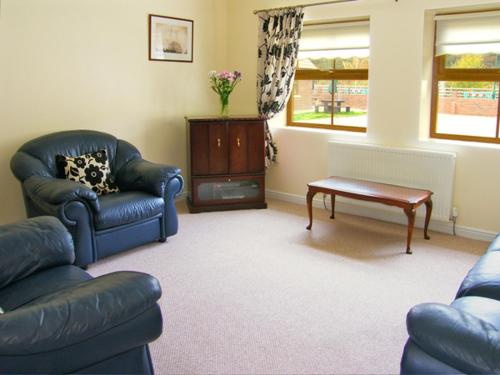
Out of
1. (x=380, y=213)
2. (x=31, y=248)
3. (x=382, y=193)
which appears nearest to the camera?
(x=31, y=248)

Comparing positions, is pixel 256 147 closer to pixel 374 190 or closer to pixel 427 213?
pixel 374 190

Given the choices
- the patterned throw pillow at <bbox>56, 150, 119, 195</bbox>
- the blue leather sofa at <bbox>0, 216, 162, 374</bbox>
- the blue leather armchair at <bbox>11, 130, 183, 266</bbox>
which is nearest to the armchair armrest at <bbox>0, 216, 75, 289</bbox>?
the blue leather sofa at <bbox>0, 216, 162, 374</bbox>

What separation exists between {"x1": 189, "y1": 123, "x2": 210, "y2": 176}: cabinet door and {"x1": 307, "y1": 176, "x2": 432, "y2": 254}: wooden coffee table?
1220 mm

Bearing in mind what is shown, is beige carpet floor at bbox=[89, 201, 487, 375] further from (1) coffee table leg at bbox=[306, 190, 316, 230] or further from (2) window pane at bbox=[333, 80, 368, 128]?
(2) window pane at bbox=[333, 80, 368, 128]

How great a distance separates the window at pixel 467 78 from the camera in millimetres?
4195

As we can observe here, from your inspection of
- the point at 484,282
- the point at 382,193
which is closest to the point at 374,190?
the point at 382,193

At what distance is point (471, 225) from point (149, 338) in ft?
11.1

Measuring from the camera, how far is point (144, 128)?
5297 millimetres

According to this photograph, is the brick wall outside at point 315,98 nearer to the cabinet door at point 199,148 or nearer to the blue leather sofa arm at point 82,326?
the cabinet door at point 199,148

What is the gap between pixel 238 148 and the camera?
525cm

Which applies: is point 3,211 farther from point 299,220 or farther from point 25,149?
point 299,220

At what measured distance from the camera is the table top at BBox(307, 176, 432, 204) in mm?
4098

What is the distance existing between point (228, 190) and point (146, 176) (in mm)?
1286

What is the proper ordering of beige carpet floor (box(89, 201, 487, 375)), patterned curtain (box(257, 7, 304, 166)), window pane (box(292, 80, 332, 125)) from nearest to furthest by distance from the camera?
beige carpet floor (box(89, 201, 487, 375))
patterned curtain (box(257, 7, 304, 166))
window pane (box(292, 80, 332, 125))
